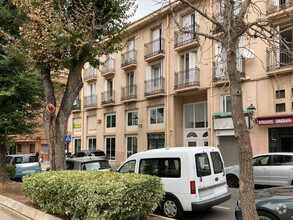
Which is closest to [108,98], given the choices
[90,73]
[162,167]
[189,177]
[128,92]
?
[128,92]

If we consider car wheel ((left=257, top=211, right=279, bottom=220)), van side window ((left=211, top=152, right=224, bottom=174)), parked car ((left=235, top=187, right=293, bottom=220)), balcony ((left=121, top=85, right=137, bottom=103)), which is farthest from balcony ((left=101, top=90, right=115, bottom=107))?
car wheel ((left=257, top=211, right=279, bottom=220))

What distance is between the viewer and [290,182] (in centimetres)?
1051

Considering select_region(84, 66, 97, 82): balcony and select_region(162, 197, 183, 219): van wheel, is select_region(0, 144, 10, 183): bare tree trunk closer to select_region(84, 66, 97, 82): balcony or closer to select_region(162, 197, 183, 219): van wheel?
select_region(162, 197, 183, 219): van wheel

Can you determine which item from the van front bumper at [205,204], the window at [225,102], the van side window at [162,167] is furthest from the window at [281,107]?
the van side window at [162,167]

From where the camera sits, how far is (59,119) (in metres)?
8.66

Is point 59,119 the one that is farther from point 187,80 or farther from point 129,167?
point 187,80

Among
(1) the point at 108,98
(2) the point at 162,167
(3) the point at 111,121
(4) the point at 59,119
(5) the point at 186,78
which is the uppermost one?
(5) the point at 186,78

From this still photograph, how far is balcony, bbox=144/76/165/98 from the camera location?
2065 centimetres

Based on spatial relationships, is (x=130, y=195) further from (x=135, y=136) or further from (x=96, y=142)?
(x=96, y=142)

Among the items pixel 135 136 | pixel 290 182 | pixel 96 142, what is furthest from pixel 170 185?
pixel 96 142

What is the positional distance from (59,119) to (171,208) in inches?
168

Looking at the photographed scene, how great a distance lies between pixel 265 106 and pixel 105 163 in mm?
9436

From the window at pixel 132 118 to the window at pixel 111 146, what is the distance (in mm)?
2599

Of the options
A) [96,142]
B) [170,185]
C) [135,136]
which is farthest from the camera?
[96,142]
